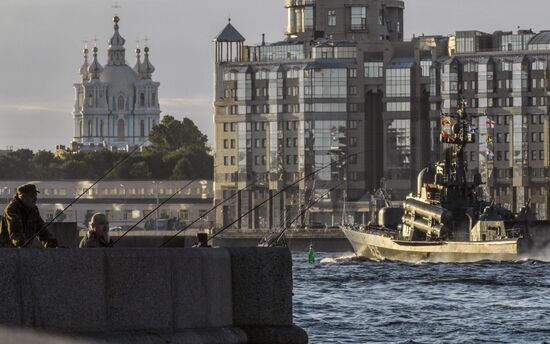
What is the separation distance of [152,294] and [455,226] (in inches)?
4087

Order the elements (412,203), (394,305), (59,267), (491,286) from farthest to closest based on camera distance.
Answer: (412,203) → (491,286) → (394,305) → (59,267)

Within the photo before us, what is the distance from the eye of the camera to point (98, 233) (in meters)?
21.9

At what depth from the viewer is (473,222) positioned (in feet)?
402

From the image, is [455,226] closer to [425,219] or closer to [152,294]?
[425,219]

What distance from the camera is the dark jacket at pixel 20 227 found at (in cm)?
2000

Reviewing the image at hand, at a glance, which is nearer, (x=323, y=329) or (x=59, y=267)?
(x=59, y=267)

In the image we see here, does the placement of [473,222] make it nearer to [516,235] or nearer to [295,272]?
[516,235]

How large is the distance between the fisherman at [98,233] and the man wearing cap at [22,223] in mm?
1269

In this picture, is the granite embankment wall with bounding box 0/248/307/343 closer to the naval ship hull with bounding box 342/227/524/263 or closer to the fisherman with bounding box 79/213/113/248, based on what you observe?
the fisherman with bounding box 79/213/113/248

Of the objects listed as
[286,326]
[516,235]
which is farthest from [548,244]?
[286,326]

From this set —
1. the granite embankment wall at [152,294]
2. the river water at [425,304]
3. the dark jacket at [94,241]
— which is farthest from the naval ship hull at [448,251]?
the granite embankment wall at [152,294]

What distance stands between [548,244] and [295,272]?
2594cm

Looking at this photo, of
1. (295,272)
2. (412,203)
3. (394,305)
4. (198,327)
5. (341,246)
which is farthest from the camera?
(341,246)

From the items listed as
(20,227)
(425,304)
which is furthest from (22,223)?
(425,304)
